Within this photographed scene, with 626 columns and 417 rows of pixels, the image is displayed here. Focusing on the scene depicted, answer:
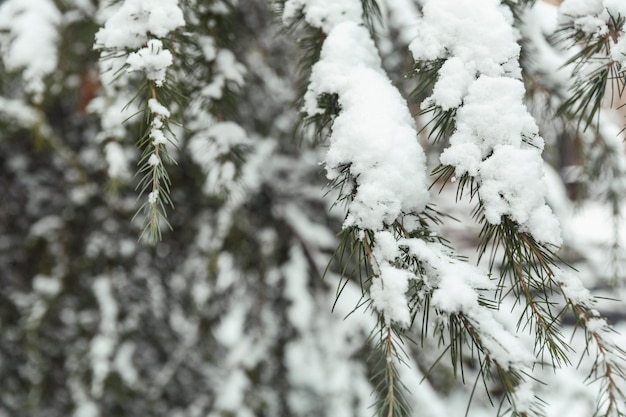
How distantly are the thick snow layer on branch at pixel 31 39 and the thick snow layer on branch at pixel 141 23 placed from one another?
2.02 ft

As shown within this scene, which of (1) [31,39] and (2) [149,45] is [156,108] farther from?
(1) [31,39]

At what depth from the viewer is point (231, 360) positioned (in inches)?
77.5

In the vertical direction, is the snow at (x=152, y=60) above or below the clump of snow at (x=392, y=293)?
above

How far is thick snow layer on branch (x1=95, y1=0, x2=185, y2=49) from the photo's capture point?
732mm

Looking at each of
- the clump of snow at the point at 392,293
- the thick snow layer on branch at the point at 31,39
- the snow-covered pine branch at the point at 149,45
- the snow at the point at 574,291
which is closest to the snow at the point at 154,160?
the snow-covered pine branch at the point at 149,45

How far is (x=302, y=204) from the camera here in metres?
2.36

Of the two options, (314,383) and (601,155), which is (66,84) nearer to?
(314,383)

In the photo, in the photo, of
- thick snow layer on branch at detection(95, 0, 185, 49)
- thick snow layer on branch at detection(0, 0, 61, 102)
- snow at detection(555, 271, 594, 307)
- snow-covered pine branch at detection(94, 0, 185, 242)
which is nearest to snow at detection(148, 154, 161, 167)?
snow-covered pine branch at detection(94, 0, 185, 242)

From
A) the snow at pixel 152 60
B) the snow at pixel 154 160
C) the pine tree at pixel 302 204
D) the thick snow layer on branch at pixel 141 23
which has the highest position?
the thick snow layer on branch at pixel 141 23

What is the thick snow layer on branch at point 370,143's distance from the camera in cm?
63

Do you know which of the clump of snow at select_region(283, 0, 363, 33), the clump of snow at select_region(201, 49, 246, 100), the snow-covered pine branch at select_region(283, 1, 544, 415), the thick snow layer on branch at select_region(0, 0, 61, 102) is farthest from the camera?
the thick snow layer on branch at select_region(0, 0, 61, 102)

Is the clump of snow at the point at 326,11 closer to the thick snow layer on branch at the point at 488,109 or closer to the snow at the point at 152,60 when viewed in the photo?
the thick snow layer on branch at the point at 488,109

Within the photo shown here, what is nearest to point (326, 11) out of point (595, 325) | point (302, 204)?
point (595, 325)

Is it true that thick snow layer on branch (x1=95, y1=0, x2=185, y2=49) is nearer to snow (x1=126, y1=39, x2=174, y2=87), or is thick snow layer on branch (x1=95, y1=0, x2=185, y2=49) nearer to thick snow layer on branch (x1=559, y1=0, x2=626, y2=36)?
snow (x1=126, y1=39, x2=174, y2=87)
